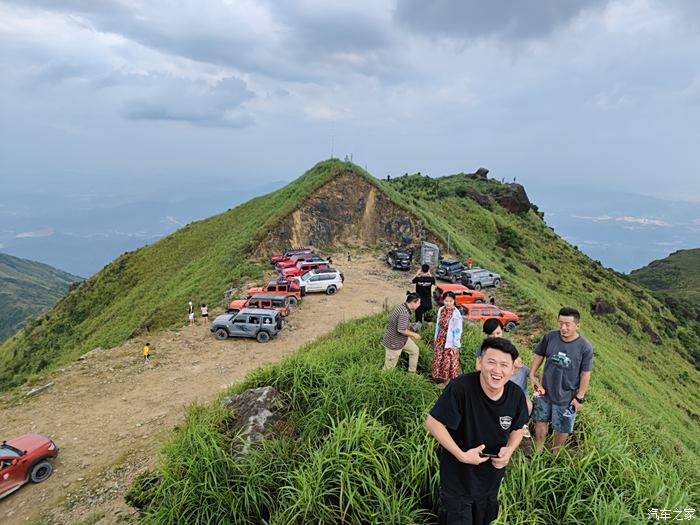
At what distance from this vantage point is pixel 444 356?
23.1ft

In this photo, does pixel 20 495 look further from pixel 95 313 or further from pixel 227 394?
pixel 95 313

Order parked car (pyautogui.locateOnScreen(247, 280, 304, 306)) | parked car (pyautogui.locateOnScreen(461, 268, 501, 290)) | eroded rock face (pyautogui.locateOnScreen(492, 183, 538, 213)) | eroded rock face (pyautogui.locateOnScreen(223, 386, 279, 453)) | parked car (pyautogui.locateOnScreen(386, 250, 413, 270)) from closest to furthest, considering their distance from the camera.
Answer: eroded rock face (pyautogui.locateOnScreen(223, 386, 279, 453)), parked car (pyautogui.locateOnScreen(247, 280, 304, 306)), parked car (pyautogui.locateOnScreen(461, 268, 501, 290)), parked car (pyautogui.locateOnScreen(386, 250, 413, 270)), eroded rock face (pyautogui.locateOnScreen(492, 183, 538, 213))

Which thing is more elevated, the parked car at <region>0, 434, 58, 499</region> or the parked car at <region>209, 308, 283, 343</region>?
the parked car at <region>209, 308, 283, 343</region>

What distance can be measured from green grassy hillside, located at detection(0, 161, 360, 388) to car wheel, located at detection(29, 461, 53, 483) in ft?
36.4

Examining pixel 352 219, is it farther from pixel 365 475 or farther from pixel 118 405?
pixel 365 475

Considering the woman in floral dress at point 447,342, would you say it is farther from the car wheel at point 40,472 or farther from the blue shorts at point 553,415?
the car wheel at point 40,472

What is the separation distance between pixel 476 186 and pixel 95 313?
5404cm

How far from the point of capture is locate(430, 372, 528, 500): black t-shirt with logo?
3176 millimetres

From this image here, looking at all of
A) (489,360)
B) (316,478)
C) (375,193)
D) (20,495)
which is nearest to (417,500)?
(316,478)

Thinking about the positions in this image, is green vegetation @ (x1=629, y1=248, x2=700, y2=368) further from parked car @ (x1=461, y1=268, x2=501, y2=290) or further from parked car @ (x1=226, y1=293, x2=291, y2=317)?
parked car @ (x1=226, y1=293, x2=291, y2=317)

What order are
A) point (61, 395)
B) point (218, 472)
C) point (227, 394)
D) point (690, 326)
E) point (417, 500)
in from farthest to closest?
point (690, 326), point (61, 395), point (227, 394), point (218, 472), point (417, 500)

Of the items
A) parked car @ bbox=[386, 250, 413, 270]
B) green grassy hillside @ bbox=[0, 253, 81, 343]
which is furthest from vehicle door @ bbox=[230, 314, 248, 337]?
green grassy hillside @ bbox=[0, 253, 81, 343]

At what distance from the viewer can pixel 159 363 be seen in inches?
557

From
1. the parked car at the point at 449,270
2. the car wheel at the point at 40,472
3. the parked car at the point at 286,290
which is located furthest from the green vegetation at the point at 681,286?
the car wheel at the point at 40,472
